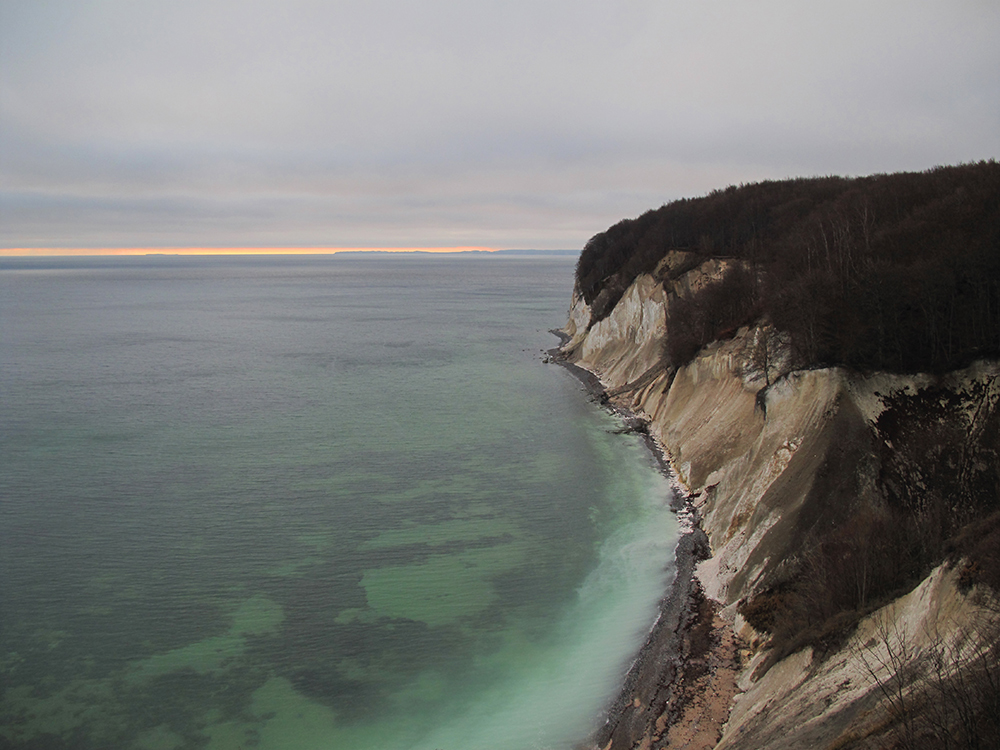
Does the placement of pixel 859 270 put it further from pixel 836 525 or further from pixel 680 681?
pixel 680 681

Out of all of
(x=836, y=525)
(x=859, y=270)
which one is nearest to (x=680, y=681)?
(x=836, y=525)

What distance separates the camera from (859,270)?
30.4 m

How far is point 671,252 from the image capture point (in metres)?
54.0

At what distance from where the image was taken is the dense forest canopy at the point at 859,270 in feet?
82.3

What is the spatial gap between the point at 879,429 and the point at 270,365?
5198 centimetres

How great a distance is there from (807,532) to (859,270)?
1521cm

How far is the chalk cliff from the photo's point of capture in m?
12.3

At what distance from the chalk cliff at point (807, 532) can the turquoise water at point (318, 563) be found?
284cm

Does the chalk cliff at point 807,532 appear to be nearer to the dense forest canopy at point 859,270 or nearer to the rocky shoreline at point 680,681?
the rocky shoreline at point 680,681

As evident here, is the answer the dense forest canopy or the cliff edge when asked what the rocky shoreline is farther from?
the dense forest canopy

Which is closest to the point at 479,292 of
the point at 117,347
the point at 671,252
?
the point at 117,347

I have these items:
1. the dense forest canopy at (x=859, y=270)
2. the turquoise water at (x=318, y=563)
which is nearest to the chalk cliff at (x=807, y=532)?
the dense forest canopy at (x=859, y=270)

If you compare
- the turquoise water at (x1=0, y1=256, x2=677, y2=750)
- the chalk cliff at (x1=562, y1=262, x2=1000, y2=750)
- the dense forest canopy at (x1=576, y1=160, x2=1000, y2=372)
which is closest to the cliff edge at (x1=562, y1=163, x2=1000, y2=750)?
the chalk cliff at (x1=562, y1=262, x2=1000, y2=750)

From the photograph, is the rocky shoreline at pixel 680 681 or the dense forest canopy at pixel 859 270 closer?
the rocky shoreline at pixel 680 681
